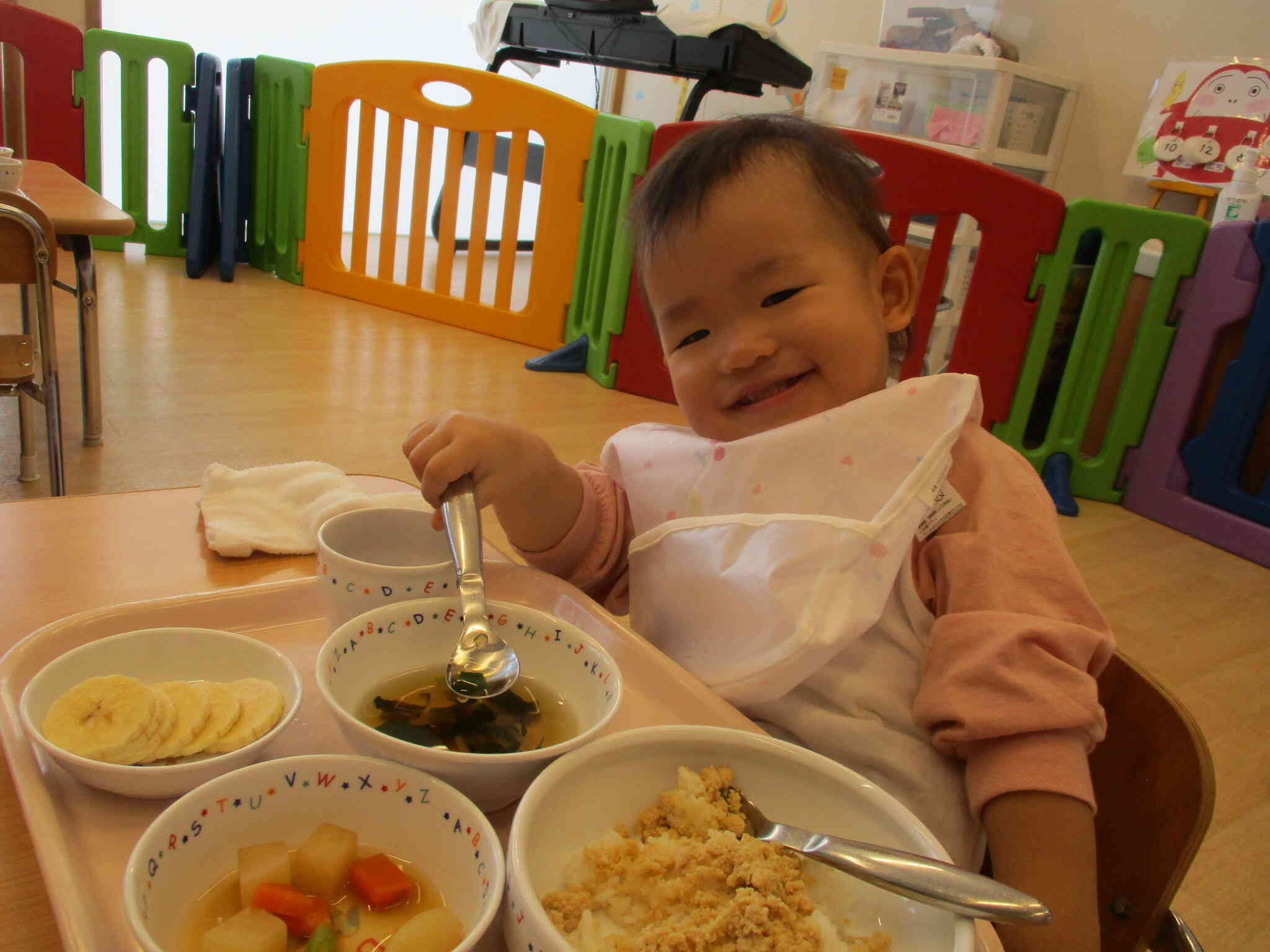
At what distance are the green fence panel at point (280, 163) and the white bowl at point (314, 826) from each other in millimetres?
3355

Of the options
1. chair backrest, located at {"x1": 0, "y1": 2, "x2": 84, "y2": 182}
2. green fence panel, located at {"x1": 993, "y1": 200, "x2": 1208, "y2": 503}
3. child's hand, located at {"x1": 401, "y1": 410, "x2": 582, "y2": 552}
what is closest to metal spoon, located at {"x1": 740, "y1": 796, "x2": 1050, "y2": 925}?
child's hand, located at {"x1": 401, "y1": 410, "x2": 582, "y2": 552}

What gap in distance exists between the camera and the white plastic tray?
385 millimetres

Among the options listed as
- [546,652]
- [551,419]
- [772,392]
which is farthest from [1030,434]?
[546,652]

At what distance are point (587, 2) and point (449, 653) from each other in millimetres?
3412

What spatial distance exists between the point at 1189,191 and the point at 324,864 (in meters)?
3.04

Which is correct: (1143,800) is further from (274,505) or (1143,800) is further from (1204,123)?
(1204,123)

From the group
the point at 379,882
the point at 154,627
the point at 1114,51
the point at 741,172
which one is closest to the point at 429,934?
the point at 379,882

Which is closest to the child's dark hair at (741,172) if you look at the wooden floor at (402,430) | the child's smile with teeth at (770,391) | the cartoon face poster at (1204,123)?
the child's smile with teeth at (770,391)

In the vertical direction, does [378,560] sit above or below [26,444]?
above

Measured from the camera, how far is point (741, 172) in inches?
29.5

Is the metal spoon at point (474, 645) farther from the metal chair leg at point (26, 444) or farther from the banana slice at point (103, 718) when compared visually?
the metal chair leg at point (26, 444)

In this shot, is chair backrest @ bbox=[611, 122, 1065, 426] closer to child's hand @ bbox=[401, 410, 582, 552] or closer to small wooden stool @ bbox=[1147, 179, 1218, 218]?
small wooden stool @ bbox=[1147, 179, 1218, 218]

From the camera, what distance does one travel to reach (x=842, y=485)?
70cm

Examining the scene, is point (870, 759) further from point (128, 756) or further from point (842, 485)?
point (128, 756)
